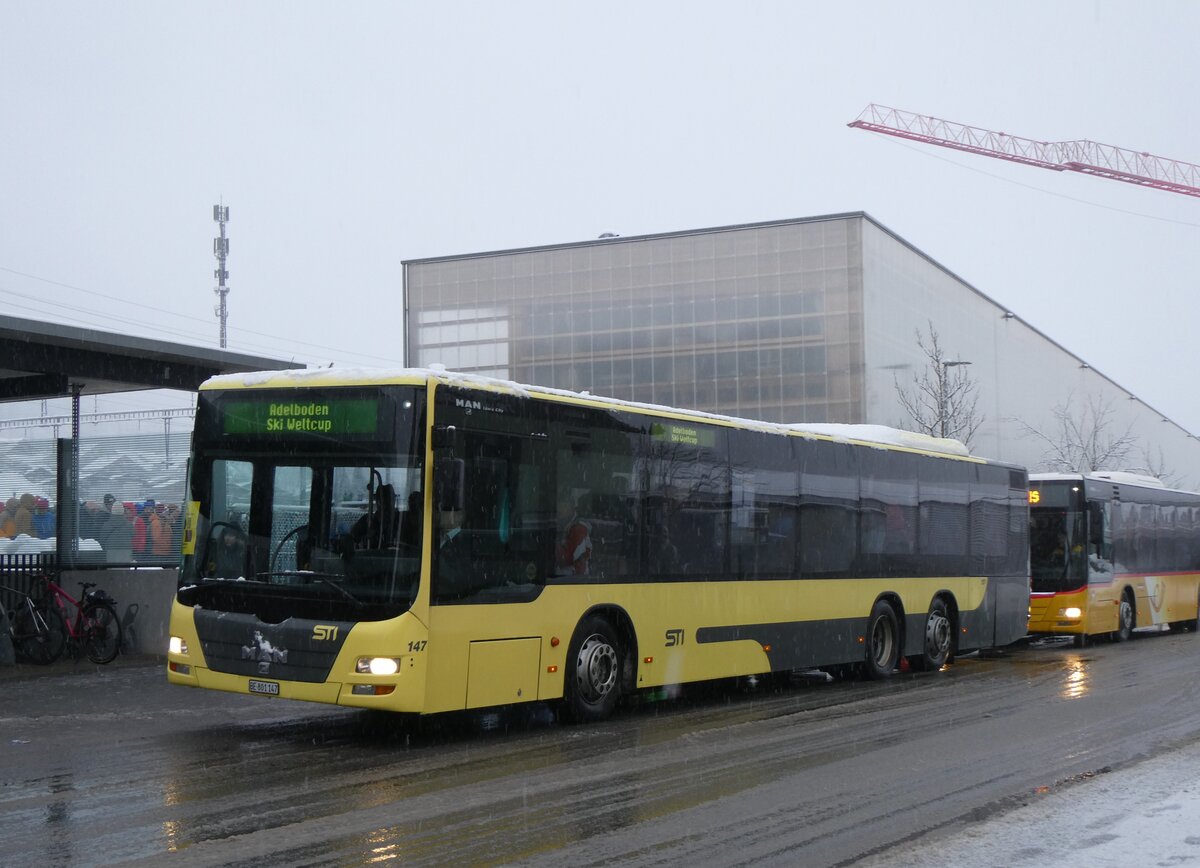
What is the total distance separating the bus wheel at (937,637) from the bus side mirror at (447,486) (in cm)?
971

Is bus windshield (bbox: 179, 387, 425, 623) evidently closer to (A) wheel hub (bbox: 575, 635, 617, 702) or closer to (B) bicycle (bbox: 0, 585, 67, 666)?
(A) wheel hub (bbox: 575, 635, 617, 702)

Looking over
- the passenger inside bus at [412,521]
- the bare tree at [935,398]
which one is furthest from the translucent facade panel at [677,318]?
the passenger inside bus at [412,521]

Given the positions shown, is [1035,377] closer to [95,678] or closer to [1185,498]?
[1185,498]

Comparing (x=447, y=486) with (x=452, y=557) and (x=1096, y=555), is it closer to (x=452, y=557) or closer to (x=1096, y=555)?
(x=452, y=557)

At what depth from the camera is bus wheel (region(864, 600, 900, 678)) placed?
17281 millimetres

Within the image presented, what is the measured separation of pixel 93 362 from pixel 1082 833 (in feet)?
48.2

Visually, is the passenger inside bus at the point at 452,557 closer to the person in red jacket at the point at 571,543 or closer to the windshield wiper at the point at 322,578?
the windshield wiper at the point at 322,578

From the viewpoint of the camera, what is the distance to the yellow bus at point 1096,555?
23734mm

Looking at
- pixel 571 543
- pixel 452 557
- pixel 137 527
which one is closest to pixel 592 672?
pixel 571 543

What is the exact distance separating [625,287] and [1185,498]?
28916mm

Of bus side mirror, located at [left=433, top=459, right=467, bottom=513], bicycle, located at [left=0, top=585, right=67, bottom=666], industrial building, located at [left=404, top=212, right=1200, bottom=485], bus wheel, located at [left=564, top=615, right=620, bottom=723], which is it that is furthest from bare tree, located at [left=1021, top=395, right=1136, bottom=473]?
bus side mirror, located at [left=433, top=459, right=467, bottom=513]

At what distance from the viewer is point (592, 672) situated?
12523 mm

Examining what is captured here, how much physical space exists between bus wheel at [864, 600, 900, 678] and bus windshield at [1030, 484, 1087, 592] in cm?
709

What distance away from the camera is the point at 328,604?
35.2 ft
